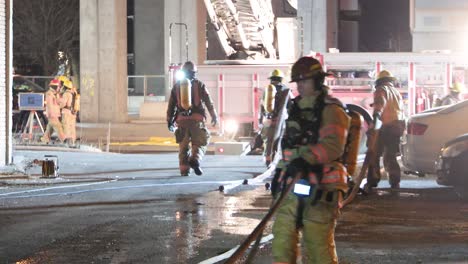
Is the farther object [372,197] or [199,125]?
[199,125]

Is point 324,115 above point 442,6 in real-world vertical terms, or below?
below

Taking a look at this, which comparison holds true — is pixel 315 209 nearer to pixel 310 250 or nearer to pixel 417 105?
pixel 310 250

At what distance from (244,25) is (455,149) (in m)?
12.8

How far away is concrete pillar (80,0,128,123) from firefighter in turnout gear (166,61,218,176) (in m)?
15.6

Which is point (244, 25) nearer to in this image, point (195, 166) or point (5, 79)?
point (5, 79)

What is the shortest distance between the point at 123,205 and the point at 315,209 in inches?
183

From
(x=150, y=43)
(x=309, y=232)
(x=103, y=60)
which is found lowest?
(x=309, y=232)

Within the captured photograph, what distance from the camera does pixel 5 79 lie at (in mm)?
13211

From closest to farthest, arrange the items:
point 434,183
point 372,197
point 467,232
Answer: point 467,232 → point 372,197 → point 434,183

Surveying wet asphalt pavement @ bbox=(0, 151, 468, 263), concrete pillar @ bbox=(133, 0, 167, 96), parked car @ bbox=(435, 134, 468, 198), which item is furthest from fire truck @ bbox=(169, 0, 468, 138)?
concrete pillar @ bbox=(133, 0, 167, 96)

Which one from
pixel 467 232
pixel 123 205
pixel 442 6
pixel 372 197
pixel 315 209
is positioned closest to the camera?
pixel 315 209

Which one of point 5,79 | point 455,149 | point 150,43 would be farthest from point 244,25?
point 150,43

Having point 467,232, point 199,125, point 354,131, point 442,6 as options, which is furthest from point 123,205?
point 442,6

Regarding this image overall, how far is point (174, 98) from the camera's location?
11891 millimetres
